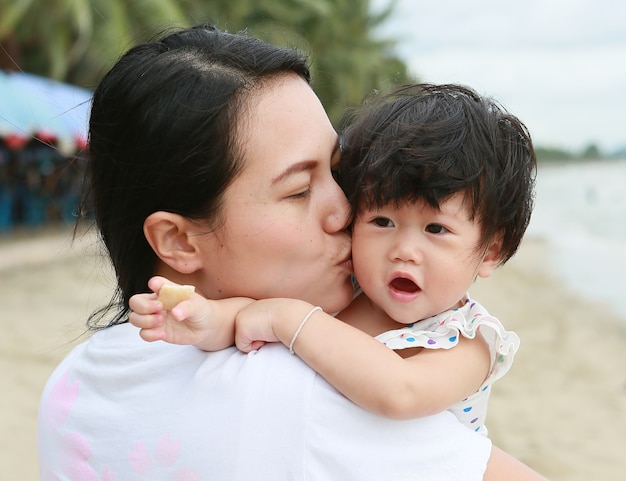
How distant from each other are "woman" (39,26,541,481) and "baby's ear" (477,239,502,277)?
30cm

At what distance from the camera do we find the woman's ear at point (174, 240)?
1512 millimetres

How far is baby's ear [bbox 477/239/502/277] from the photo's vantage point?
1633 millimetres

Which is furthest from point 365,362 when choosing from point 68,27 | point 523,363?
point 68,27

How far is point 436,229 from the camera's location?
1.54 metres

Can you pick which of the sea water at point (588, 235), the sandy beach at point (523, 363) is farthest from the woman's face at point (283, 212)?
the sea water at point (588, 235)

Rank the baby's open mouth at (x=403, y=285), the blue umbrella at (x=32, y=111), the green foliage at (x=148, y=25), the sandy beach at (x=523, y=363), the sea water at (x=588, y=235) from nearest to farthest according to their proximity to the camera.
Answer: the baby's open mouth at (x=403, y=285) < the sandy beach at (x=523, y=363) < the blue umbrella at (x=32, y=111) < the green foliage at (x=148, y=25) < the sea water at (x=588, y=235)

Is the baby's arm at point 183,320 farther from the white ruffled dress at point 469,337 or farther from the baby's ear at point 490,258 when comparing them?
the baby's ear at point 490,258

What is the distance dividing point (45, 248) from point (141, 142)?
491 inches

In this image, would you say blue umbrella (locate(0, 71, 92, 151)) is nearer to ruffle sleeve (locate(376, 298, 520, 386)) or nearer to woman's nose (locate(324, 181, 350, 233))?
woman's nose (locate(324, 181, 350, 233))

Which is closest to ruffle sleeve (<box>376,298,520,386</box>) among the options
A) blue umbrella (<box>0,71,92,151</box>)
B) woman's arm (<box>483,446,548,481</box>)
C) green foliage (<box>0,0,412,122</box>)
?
woman's arm (<box>483,446,548,481</box>)

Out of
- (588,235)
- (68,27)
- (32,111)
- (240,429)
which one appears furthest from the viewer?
(588,235)

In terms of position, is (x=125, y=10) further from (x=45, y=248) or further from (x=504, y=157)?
(x=504, y=157)

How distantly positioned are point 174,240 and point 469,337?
64cm

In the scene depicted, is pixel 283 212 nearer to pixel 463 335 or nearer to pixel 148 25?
pixel 463 335
